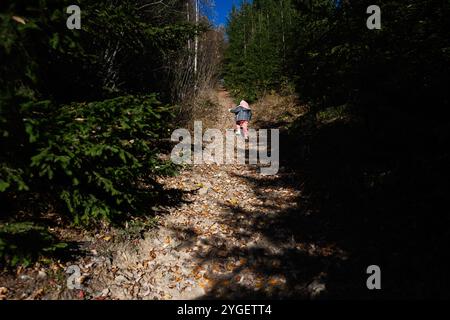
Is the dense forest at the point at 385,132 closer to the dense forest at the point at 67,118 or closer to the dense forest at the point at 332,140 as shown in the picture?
the dense forest at the point at 332,140

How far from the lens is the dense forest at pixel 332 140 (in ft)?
13.5

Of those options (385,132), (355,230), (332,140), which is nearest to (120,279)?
(355,230)

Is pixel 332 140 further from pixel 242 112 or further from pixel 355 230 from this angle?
pixel 242 112

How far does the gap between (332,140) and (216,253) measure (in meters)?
5.18

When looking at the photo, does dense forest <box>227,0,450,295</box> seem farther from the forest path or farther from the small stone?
the small stone

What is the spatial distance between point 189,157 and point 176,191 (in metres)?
2.52

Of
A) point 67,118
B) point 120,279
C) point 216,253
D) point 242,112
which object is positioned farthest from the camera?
point 242,112

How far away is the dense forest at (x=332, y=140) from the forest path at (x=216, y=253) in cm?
59

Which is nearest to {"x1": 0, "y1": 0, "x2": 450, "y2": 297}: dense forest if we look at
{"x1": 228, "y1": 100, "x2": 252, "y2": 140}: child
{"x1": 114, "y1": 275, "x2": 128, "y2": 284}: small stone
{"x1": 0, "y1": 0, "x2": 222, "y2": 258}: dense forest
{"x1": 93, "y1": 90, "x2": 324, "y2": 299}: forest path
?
{"x1": 0, "y1": 0, "x2": 222, "y2": 258}: dense forest

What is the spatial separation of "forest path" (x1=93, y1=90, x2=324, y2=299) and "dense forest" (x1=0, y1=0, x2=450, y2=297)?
0.59 m

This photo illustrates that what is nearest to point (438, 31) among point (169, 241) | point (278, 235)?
point (278, 235)

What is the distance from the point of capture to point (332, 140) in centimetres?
884
